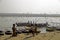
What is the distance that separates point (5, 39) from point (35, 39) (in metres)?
4.33

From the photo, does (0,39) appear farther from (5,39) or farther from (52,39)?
(52,39)

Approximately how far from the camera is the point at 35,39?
83.1ft

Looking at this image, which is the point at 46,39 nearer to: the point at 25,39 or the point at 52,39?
the point at 52,39

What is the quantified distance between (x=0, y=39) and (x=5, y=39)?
0.71 m

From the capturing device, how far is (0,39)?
26.1m

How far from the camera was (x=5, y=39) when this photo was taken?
2609cm

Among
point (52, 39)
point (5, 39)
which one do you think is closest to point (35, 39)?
point (52, 39)

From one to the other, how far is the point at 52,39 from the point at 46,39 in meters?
0.82

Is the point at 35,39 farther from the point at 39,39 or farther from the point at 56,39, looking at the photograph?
the point at 56,39

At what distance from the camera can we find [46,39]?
25.3 metres

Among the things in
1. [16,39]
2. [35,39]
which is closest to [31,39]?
[35,39]

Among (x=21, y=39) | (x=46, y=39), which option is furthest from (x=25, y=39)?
(x=46, y=39)

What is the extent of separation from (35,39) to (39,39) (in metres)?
0.55

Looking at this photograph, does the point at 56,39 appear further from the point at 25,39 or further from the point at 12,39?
the point at 12,39
